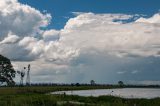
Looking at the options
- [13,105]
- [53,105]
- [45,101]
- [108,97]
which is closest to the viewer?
[13,105]

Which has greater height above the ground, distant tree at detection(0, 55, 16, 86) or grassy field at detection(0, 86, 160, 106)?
distant tree at detection(0, 55, 16, 86)

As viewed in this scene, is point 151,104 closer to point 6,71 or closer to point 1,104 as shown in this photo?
point 1,104

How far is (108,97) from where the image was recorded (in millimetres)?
56188

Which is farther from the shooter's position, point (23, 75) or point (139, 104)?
point (23, 75)

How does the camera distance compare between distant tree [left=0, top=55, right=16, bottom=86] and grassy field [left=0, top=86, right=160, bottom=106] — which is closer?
grassy field [left=0, top=86, right=160, bottom=106]

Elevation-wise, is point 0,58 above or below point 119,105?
above

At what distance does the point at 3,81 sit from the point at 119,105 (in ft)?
307

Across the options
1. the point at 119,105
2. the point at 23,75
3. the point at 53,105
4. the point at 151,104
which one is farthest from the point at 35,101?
the point at 23,75

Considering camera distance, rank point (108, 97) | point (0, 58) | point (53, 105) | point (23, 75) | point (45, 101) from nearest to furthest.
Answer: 1. point (53, 105)
2. point (45, 101)
3. point (108, 97)
4. point (0, 58)
5. point (23, 75)

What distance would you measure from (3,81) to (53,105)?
90372mm

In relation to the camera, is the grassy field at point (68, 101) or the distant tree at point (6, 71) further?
the distant tree at point (6, 71)

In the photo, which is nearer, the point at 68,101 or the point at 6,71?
the point at 68,101

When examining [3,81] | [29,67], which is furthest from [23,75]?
[3,81]

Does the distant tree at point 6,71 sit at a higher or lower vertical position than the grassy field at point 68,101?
higher
